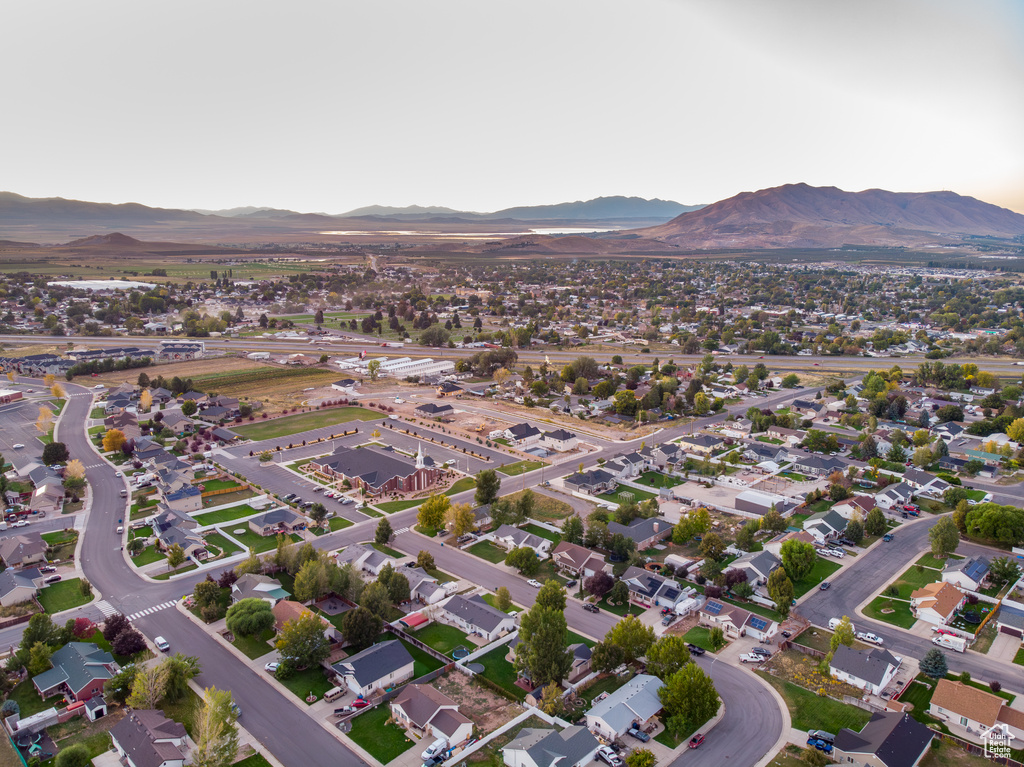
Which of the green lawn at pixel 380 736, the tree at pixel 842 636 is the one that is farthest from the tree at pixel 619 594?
the green lawn at pixel 380 736

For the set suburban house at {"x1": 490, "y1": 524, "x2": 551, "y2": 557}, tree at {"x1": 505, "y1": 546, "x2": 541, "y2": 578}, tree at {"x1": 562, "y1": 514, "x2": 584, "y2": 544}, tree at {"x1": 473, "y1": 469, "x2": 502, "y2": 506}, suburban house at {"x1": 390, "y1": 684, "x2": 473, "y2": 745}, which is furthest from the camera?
tree at {"x1": 473, "y1": 469, "x2": 502, "y2": 506}

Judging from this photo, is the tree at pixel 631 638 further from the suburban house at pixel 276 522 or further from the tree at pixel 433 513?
the suburban house at pixel 276 522

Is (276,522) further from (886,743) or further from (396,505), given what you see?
(886,743)

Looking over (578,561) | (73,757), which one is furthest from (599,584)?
(73,757)

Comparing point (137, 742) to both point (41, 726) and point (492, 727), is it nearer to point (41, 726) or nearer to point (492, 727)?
point (41, 726)

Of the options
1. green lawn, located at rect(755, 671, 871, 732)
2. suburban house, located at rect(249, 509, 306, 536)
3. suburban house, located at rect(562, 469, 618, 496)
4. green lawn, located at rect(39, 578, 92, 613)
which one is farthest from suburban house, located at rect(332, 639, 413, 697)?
suburban house, located at rect(562, 469, 618, 496)

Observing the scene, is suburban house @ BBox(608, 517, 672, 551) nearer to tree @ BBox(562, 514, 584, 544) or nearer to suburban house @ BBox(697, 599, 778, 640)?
tree @ BBox(562, 514, 584, 544)
